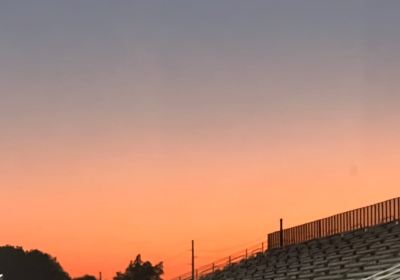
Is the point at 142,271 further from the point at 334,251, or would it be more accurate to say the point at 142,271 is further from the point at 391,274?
the point at 391,274

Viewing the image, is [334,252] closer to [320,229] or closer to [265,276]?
[265,276]

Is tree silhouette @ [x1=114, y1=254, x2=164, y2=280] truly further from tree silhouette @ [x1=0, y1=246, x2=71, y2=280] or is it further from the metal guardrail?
the metal guardrail

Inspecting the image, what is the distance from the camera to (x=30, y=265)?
10944 centimetres

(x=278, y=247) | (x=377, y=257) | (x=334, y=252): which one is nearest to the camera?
(x=377, y=257)

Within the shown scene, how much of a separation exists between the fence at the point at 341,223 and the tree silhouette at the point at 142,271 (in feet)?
162

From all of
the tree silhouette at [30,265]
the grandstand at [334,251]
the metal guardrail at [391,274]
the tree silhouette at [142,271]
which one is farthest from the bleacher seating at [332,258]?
the tree silhouette at [30,265]

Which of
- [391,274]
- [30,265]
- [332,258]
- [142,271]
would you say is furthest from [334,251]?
[30,265]

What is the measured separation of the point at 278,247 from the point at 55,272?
233 ft

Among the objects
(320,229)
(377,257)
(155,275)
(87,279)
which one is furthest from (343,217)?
(87,279)

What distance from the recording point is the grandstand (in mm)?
25984

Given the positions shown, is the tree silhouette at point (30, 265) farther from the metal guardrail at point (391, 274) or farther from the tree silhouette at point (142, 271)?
the metal guardrail at point (391, 274)

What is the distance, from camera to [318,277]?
93.5ft

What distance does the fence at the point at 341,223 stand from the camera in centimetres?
3262

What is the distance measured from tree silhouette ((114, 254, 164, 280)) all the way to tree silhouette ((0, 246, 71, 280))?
18344 mm
